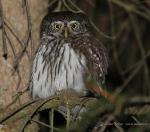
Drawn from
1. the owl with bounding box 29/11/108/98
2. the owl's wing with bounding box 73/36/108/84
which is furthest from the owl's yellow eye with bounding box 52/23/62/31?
the owl's wing with bounding box 73/36/108/84

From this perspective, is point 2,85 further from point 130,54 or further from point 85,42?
point 130,54

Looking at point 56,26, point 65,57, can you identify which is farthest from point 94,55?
point 56,26

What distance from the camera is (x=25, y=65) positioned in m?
3.28

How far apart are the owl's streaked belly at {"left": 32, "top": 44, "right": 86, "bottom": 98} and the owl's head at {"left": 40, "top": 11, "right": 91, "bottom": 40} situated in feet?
0.53

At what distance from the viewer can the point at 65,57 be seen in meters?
3.20

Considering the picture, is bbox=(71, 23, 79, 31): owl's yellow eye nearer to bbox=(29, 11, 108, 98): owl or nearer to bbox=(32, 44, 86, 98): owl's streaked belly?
bbox=(29, 11, 108, 98): owl

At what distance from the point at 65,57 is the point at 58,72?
0.10 meters

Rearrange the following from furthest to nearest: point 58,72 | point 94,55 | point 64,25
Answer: point 64,25, point 94,55, point 58,72

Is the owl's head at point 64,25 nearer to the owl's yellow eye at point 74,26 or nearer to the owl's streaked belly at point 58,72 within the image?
the owl's yellow eye at point 74,26

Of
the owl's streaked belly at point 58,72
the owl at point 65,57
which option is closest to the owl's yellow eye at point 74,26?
the owl at point 65,57

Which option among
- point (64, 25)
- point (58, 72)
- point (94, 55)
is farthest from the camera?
point (64, 25)

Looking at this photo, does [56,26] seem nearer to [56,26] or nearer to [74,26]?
[56,26]

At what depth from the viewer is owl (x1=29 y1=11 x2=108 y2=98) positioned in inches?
125

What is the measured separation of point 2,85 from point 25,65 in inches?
9.0
